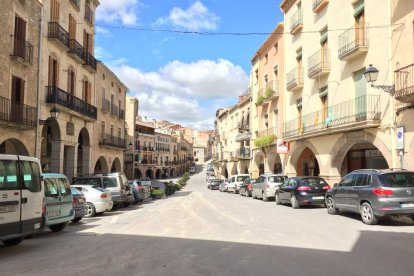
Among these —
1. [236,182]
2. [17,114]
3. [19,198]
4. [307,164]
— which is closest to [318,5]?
[307,164]

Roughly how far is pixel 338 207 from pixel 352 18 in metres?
10.8

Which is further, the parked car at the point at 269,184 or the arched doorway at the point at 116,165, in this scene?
the arched doorway at the point at 116,165

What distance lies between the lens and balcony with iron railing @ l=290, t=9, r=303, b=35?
1096 inches

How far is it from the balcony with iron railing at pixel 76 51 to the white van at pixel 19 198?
60.3 ft

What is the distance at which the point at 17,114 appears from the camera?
19.8 meters

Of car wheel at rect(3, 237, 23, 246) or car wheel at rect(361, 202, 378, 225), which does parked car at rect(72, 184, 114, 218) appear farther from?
car wheel at rect(361, 202, 378, 225)

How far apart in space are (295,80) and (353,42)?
25.3ft

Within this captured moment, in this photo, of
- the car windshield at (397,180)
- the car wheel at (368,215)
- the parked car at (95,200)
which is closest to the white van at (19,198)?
the parked car at (95,200)

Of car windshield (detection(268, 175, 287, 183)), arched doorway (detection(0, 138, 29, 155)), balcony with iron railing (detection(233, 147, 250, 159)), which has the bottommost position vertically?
car windshield (detection(268, 175, 287, 183))

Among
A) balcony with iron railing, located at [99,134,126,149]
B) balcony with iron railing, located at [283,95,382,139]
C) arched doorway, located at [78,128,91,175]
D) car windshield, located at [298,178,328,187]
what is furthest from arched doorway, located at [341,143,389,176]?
balcony with iron railing, located at [99,134,126,149]

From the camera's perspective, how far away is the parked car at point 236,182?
37969mm

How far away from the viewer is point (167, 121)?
5468 inches

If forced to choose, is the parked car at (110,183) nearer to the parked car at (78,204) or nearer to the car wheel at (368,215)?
the parked car at (78,204)

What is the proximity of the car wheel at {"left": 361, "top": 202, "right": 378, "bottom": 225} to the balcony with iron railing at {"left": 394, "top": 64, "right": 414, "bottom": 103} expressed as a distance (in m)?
4.81
